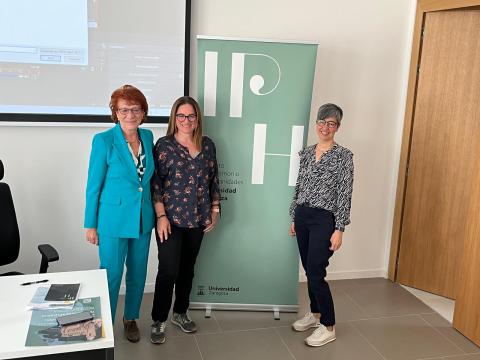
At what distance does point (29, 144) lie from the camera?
329 centimetres

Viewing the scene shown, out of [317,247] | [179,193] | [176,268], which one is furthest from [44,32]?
[317,247]

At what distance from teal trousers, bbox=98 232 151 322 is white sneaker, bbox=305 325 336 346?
1.14m

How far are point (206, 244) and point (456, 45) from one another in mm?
2432

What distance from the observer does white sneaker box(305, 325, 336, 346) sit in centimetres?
307

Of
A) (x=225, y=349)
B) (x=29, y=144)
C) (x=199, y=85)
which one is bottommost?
(x=225, y=349)

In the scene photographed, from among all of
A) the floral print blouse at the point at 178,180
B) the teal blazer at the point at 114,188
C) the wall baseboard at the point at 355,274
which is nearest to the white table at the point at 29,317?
the teal blazer at the point at 114,188

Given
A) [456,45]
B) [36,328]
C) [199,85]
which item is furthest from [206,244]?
[456,45]

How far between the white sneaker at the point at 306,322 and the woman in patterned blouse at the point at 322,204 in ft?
0.48

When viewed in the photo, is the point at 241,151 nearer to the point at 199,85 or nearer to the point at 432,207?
the point at 199,85

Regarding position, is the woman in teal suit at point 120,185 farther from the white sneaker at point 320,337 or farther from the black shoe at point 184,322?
the white sneaker at point 320,337

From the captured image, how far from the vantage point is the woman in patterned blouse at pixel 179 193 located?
9.36 feet

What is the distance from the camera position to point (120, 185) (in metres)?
2.70

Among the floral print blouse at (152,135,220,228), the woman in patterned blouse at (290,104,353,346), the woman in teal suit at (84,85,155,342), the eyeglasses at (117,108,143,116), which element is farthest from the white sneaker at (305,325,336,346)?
the eyeglasses at (117,108,143,116)

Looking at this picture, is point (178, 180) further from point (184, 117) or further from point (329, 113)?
point (329, 113)
